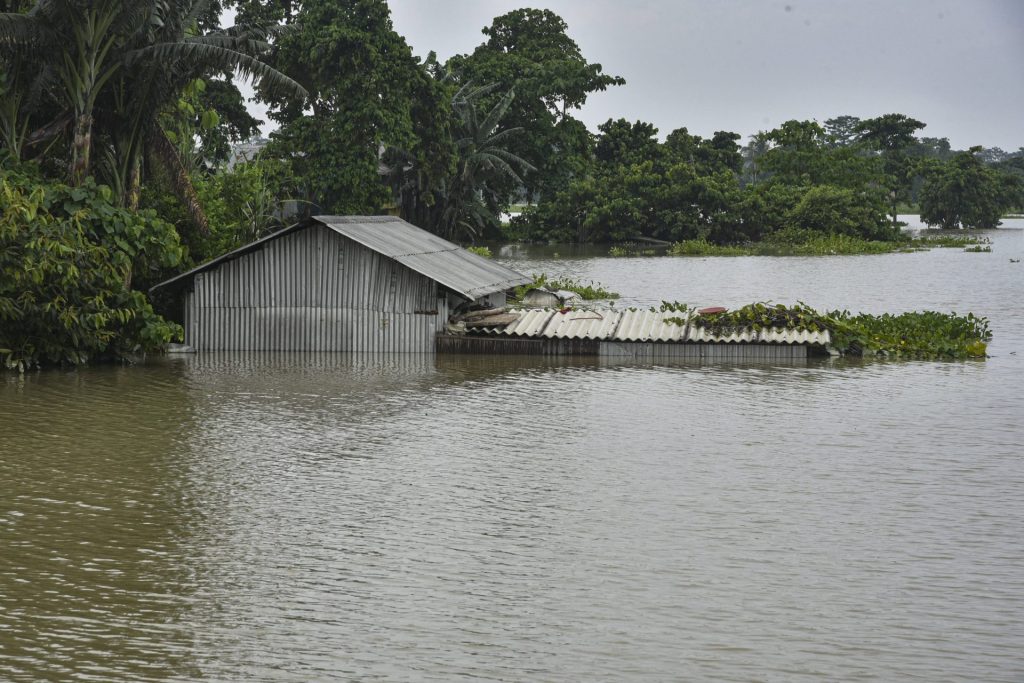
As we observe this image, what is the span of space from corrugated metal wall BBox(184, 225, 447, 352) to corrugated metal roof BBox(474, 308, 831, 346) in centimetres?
167

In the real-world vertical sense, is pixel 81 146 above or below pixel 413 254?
above

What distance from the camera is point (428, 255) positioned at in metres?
24.6

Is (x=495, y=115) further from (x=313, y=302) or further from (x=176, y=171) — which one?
(x=313, y=302)

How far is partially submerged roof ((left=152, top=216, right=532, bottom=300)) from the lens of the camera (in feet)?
74.1

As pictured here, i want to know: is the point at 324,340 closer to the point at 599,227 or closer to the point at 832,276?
the point at 832,276

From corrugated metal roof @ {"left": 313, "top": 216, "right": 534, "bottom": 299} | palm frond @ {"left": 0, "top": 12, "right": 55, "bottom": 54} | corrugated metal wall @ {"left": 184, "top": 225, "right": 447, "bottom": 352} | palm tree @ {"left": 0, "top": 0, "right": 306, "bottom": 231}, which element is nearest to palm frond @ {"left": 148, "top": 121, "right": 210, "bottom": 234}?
palm tree @ {"left": 0, "top": 0, "right": 306, "bottom": 231}

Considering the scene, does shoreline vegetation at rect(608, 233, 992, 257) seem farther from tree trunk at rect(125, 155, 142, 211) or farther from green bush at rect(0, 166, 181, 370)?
green bush at rect(0, 166, 181, 370)

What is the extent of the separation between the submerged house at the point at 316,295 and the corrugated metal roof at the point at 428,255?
0.06 m

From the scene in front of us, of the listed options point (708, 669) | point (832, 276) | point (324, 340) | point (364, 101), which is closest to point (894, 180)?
point (832, 276)

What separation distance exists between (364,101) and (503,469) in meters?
32.0

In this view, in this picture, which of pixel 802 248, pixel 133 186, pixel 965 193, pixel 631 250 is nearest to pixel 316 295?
pixel 133 186

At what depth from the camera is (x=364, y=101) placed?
1741 inches

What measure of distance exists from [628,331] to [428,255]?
14.2ft

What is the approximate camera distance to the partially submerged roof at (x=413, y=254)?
2258 centimetres
